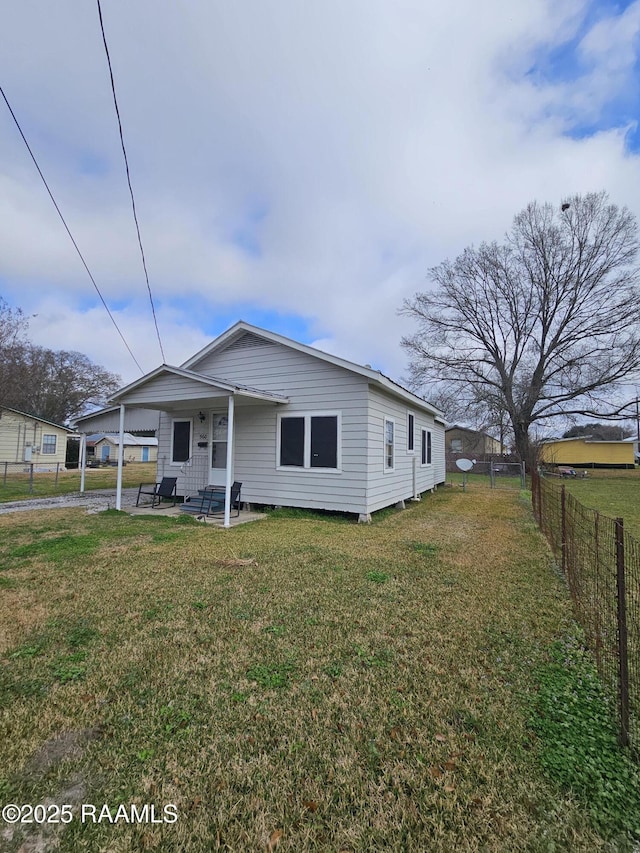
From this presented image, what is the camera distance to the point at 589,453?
107 feet

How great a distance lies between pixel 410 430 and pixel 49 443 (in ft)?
83.7

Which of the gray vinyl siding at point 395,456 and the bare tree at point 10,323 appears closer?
the gray vinyl siding at point 395,456

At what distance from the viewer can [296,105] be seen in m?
8.77

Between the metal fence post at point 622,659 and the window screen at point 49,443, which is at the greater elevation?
the window screen at point 49,443

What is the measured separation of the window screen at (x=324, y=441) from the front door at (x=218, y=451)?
2504mm

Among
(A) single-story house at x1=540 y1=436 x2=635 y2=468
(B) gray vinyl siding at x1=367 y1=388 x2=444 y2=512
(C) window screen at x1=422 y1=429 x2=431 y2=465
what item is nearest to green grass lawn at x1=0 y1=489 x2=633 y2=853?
(B) gray vinyl siding at x1=367 y1=388 x2=444 y2=512

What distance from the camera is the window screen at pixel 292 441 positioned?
28.8ft

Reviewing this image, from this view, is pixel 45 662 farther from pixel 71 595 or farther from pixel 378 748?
pixel 378 748

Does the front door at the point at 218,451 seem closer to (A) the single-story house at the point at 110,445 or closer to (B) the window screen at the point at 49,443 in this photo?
(B) the window screen at the point at 49,443

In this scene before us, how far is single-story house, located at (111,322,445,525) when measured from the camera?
26.7 ft

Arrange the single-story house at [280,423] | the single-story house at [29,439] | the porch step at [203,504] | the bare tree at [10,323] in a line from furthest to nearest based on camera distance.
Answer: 1. the single-story house at [29,439]
2. the bare tree at [10,323]
3. the porch step at [203,504]
4. the single-story house at [280,423]

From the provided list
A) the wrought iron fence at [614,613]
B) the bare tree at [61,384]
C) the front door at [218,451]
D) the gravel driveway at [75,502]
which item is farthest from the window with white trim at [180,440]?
the bare tree at [61,384]

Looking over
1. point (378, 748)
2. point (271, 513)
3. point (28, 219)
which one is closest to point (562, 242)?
point (271, 513)

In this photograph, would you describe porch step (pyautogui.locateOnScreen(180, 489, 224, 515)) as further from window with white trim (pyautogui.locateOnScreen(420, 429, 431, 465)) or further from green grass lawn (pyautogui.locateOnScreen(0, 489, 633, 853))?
window with white trim (pyautogui.locateOnScreen(420, 429, 431, 465))
